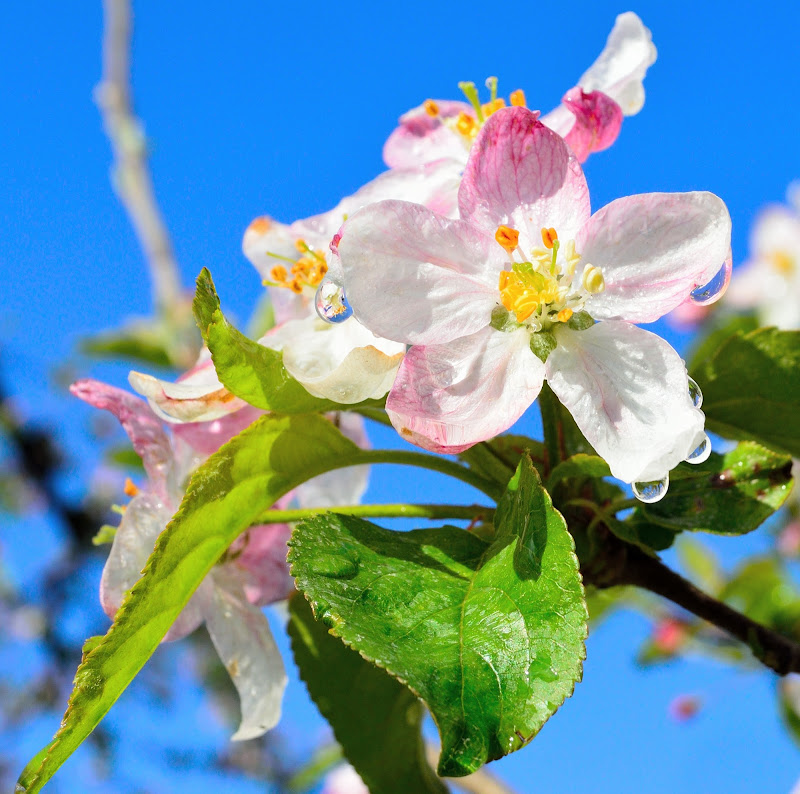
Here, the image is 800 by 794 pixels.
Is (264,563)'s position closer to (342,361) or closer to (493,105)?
(342,361)

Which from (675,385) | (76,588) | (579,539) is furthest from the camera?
(76,588)

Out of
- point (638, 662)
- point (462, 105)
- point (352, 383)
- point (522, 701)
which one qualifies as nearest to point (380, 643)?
point (522, 701)

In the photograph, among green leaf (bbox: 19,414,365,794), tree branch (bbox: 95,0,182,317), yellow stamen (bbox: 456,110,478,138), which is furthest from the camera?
tree branch (bbox: 95,0,182,317)

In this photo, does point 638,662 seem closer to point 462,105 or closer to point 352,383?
point 462,105

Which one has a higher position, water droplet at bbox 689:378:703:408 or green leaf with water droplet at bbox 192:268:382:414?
green leaf with water droplet at bbox 192:268:382:414

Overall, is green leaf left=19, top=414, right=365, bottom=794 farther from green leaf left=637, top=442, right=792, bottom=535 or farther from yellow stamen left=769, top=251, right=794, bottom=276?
yellow stamen left=769, top=251, right=794, bottom=276

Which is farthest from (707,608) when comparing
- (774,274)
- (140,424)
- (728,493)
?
(774,274)

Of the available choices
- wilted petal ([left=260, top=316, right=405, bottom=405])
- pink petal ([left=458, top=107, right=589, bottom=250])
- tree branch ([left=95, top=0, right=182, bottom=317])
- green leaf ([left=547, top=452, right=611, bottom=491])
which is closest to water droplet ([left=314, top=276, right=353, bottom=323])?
wilted petal ([left=260, top=316, right=405, bottom=405])
